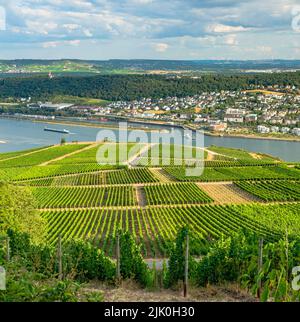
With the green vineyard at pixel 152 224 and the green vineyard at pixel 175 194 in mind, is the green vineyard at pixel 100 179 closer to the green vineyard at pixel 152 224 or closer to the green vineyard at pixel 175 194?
the green vineyard at pixel 175 194

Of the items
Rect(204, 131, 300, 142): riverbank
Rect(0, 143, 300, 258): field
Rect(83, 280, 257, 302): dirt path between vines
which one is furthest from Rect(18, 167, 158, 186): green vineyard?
Rect(204, 131, 300, 142): riverbank

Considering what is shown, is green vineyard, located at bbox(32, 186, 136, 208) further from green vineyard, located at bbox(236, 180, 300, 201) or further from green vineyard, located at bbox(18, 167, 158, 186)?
green vineyard, located at bbox(236, 180, 300, 201)

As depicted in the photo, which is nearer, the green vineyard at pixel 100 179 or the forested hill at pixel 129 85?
the green vineyard at pixel 100 179

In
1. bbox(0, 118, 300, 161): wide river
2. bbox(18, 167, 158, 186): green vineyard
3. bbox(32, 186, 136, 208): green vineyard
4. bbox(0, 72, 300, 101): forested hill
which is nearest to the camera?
bbox(32, 186, 136, 208): green vineyard

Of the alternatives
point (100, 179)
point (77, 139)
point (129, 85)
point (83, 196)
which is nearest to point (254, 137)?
point (77, 139)

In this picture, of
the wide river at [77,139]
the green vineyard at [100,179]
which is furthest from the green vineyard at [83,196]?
the wide river at [77,139]

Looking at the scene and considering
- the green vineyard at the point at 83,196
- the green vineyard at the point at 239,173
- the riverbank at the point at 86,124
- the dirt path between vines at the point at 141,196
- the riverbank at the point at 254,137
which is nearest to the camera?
the green vineyard at the point at 83,196
